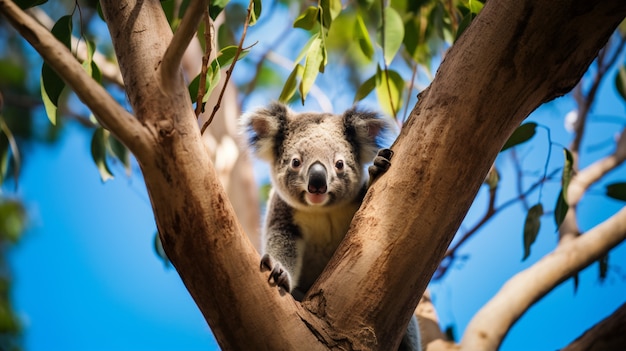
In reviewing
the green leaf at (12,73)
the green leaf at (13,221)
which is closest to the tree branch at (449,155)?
the green leaf at (12,73)

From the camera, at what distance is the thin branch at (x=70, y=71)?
4.94 ft

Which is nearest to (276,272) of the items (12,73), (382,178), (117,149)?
(382,178)

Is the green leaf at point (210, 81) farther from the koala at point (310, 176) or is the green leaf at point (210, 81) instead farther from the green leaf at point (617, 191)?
the green leaf at point (617, 191)

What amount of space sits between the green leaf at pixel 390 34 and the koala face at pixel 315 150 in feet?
1.35

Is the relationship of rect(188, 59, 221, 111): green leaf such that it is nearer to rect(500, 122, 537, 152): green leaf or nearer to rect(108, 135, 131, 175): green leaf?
rect(108, 135, 131, 175): green leaf

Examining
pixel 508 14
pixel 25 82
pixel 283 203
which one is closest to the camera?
pixel 508 14

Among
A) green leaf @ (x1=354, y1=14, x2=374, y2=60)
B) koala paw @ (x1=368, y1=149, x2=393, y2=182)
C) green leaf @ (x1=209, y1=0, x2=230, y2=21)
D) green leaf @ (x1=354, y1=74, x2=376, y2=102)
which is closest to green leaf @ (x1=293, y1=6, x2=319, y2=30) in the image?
green leaf @ (x1=209, y1=0, x2=230, y2=21)

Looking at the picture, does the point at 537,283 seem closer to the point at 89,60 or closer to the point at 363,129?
the point at 363,129

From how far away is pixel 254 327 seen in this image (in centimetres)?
183

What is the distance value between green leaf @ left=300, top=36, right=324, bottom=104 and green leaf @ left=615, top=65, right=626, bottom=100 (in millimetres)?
2102

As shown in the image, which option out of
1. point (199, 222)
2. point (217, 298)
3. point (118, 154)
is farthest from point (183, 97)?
point (118, 154)

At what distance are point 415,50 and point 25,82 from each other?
550 centimetres

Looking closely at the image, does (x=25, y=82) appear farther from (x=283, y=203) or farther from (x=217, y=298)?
(x=217, y=298)

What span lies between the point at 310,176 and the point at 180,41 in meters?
1.24
